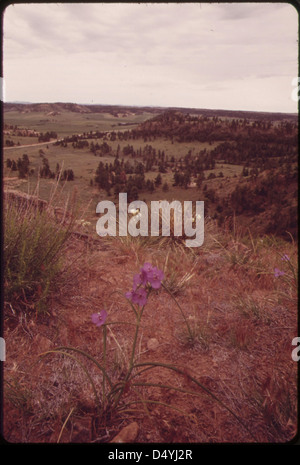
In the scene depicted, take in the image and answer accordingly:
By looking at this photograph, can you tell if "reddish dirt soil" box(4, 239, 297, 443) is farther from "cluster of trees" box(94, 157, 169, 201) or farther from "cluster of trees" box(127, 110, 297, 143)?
"cluster of trees" box(127, 110, 297, 143)

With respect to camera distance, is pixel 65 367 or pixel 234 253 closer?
pixel 65 367

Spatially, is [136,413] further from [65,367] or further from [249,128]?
[249,128]

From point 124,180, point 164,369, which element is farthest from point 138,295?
point 124,180

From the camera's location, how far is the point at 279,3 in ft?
3.66

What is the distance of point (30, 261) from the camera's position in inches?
81.4

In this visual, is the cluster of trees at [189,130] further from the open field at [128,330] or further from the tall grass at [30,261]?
the tall grass at [30,261]

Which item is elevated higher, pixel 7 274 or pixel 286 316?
pixel 7 274

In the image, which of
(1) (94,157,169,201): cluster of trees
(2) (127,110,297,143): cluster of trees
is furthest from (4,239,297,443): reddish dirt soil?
(2) (127,110,297,143): cluster of trees

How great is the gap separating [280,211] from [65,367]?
203 inches

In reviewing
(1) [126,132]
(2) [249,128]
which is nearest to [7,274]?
(1) [126,132]

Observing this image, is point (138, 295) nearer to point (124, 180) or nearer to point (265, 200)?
point (124, 180)

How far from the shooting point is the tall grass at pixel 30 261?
1962 mm

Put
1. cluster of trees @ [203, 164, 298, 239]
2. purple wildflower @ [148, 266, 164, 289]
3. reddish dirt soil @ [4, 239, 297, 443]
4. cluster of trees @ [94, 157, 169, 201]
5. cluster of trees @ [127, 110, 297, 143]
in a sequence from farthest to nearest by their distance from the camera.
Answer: cluster of trees @ [127, 110, 297, 143] < cluster of trees @ [203, 164, 298, 239] < cluster of trees @ [94, 157, 169, 201] < reddish dirt soil @ [4, 239, 297, 443] < purple wildflower @ [148, 266, 164, 289]

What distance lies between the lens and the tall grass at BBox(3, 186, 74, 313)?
1.96 metres
